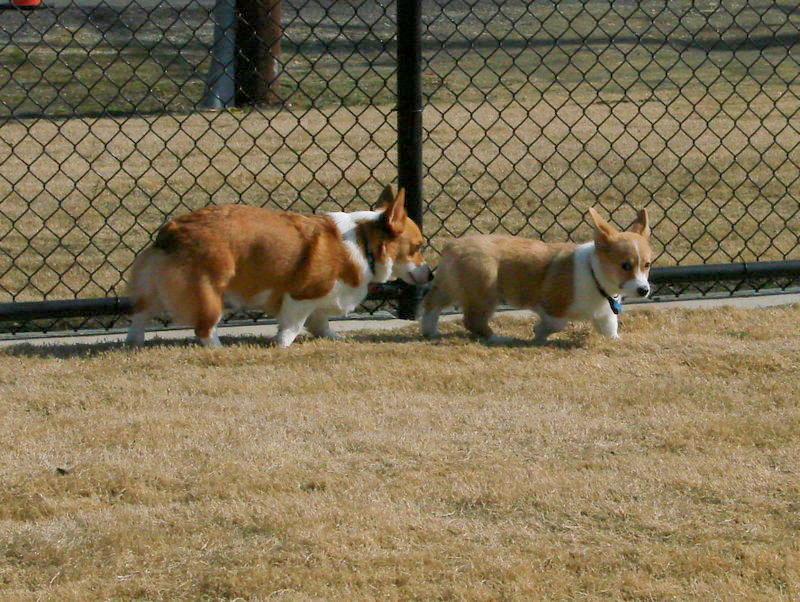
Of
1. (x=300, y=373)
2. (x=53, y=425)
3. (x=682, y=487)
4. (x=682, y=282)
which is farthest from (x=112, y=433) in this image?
(x=682, y=282)

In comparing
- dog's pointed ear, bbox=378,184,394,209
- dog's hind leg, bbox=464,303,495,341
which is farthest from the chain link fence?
dog's hind leg, bbox=464,303,495,341

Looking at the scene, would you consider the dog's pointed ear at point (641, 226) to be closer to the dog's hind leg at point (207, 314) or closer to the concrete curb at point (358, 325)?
the concrete curb at point (358, 325)

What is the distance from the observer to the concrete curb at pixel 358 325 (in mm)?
5176

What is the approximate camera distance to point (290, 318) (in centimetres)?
501

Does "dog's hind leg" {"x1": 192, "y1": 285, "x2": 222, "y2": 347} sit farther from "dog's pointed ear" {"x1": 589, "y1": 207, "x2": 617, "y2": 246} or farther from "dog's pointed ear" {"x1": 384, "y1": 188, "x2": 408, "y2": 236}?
"dog's pointed ear" {"x1": 589, "y1": 207, "x2": 617, "y2": 246}

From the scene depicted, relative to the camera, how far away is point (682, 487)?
138 inches

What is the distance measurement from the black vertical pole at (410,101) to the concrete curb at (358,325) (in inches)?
17.8

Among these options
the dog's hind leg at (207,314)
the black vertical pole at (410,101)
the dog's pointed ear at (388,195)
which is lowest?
the dog's hind leg at (207,314)

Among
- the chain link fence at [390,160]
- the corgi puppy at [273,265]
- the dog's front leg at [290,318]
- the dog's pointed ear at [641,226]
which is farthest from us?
the chain link fence at [390,160]

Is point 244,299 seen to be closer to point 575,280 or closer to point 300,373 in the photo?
point 300,373

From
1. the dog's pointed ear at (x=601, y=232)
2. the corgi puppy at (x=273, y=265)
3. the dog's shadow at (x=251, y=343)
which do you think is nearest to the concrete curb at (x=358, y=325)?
the dog's shadow at (x=251, y=343)

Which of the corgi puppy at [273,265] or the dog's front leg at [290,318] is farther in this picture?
the dog's front leg at [290,318]

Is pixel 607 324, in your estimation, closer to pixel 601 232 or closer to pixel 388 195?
pixel 601 232

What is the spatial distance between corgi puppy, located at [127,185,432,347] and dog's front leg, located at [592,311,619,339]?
0.69 metres
